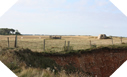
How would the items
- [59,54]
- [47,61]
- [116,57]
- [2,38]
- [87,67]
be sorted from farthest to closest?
[2,38] → [116,57] → [87,67] → [59,54] → [47,61]

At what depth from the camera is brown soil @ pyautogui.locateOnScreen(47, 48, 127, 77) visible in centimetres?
1280

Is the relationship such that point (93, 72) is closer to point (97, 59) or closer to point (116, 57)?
point (97, 59)

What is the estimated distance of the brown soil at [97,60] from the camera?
504 inches

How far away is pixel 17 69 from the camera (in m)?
5.79

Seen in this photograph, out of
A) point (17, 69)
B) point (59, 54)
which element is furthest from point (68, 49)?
point (17, 69)

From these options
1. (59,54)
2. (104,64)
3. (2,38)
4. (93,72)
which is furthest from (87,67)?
(2,38)

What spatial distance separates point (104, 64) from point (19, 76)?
409 inches

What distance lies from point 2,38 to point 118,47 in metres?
13.5

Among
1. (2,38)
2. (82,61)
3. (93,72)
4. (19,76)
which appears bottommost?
(93,72)

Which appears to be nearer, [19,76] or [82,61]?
[19,76]

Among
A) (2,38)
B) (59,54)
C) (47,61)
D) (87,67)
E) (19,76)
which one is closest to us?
(19,76)

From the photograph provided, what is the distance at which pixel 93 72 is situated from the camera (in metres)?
13.1

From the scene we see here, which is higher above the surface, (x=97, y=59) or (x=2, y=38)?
(x=2, y=38)

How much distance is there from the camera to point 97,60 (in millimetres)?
13961
